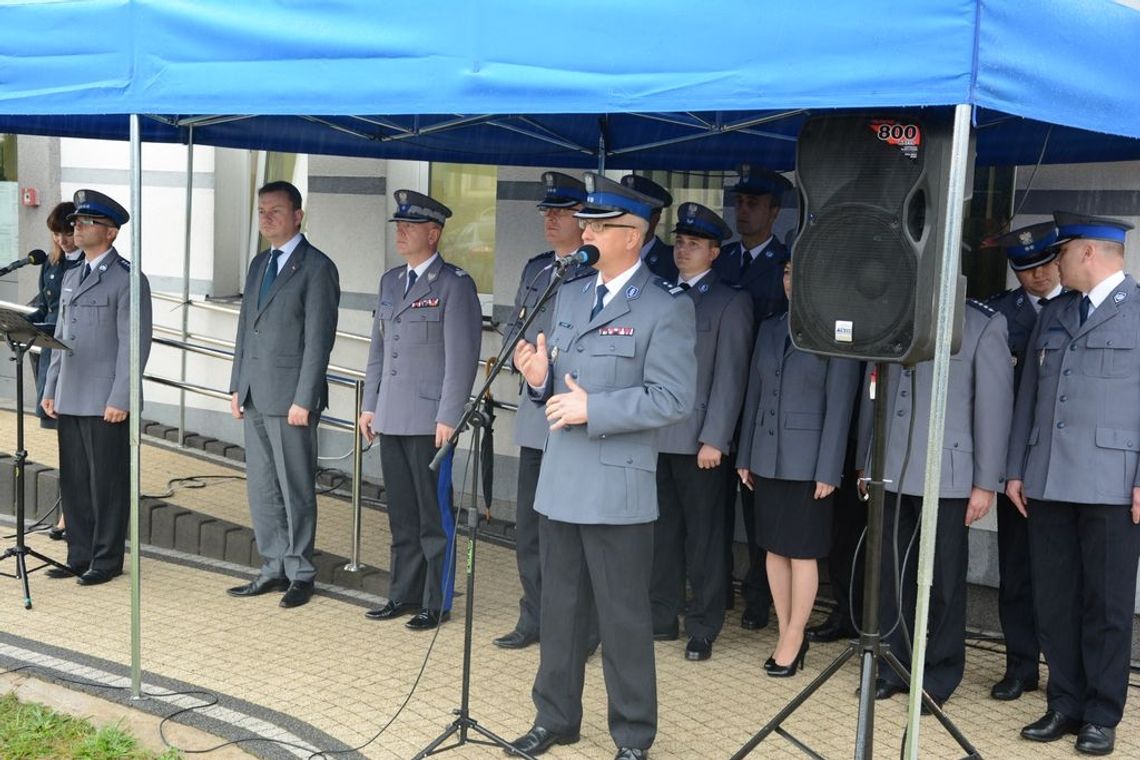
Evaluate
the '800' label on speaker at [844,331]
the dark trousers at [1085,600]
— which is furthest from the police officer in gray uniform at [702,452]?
the '800' label on speaker at [844,331]

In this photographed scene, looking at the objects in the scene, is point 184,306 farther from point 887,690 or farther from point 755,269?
point 887,690

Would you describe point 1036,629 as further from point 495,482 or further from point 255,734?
point 495,482

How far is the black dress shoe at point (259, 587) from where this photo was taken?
247 inches

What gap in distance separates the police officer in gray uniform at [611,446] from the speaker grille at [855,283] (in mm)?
485

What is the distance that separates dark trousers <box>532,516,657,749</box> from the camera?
13.8ft

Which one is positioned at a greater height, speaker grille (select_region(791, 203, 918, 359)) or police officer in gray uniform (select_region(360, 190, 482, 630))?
speaker grille (select_region(791, 203, 918, 359))

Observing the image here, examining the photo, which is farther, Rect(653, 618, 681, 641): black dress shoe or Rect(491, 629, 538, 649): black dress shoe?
Rect(653, 618, 681, 641): black dress shoe

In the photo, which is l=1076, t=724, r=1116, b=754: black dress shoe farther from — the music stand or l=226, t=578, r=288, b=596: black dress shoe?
the music stand

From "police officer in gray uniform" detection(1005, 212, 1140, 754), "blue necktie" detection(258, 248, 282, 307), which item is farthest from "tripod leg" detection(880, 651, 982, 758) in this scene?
"blue necktie" detection(258, 248, 282, 307)

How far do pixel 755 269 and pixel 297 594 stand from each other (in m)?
2.49

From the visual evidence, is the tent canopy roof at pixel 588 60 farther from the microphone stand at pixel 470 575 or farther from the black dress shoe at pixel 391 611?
the black dress shoe at pixel 391 611

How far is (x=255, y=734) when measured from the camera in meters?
4.51

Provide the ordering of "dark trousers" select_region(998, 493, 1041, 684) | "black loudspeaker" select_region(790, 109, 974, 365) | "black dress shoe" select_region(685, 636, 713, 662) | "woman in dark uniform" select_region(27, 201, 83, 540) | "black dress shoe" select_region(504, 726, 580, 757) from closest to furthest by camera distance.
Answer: "black loudspeaker" select_region(790, 109, 974, 365), "black dress shoe" select_region(504, 726, 580, 757), "dark trousers" select_region(998, 493, 1041, 684), "black dress shoe" select_region(685, 636, 713, 662), "woman in dark uniform" select_region(27, 201, 83, 540)

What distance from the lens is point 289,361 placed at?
614cm
